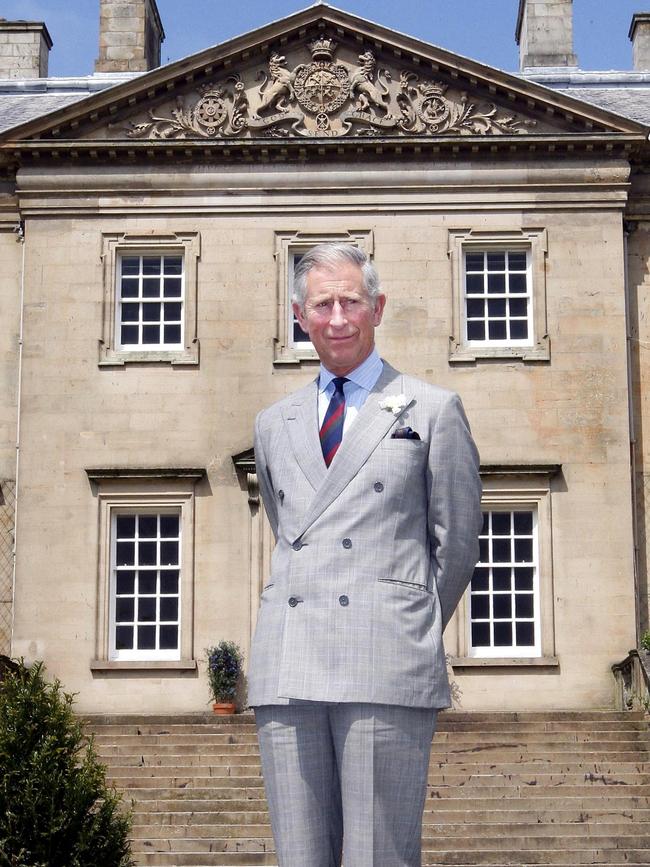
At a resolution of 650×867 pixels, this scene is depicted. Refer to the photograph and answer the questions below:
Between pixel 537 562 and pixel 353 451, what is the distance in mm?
16992

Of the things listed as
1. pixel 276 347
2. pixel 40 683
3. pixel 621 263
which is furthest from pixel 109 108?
pixel 40 683

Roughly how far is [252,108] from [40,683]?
1355 cm

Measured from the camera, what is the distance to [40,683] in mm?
11648

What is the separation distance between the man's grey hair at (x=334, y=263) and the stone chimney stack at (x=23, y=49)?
79.7 feet

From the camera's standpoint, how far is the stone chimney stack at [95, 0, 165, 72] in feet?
88.7

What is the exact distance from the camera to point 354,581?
534 centimetres

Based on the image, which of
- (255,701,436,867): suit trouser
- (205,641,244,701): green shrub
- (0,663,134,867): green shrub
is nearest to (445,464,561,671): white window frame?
(205,641,244,701): green shrub

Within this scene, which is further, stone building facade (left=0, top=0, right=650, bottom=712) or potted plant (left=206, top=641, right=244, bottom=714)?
stone building facade (left=0, top=0, right=650, bottom=712)

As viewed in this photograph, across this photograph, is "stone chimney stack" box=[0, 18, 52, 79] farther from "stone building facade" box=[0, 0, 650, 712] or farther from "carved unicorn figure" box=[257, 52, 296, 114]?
"carved unicorn figure" box=[257, 52, 296, 114]

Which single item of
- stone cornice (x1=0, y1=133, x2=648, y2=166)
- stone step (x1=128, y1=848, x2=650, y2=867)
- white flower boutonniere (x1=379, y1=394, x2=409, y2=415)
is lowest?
stone step (x1=128, y1=848, x2=650, y2=867)

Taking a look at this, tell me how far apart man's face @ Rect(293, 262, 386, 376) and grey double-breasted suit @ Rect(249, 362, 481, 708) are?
0.68ft

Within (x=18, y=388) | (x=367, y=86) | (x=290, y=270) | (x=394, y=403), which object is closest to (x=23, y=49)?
(x=367, y=86)

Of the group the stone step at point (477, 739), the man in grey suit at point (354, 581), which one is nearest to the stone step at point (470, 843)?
the stone step at point (477, 739)

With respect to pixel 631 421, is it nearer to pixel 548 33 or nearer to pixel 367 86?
pixel 367 86
